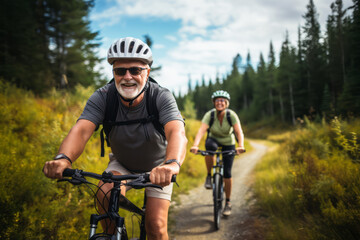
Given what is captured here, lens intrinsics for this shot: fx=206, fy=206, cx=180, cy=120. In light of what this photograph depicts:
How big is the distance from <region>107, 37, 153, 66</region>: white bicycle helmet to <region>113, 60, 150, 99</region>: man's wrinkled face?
0.08 m

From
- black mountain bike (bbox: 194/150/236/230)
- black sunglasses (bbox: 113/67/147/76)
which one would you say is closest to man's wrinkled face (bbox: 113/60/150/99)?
black sunglasses (bbox: 113/67/147/76)

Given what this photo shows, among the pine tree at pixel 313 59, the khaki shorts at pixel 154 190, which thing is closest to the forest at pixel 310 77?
the pine tree at pixel 313 59

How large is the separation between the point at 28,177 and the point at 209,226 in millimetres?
3761

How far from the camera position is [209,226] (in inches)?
184

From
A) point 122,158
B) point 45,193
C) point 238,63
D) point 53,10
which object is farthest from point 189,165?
point 238,63

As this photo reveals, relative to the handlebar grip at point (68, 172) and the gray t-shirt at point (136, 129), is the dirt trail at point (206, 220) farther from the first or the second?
the handlebar grip at point (68, 172)

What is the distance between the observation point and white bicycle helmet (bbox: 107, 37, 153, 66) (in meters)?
2.25

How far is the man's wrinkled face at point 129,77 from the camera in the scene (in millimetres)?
2262

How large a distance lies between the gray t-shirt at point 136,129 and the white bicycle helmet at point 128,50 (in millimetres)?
406

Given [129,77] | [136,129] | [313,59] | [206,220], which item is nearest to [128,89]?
[129,77]

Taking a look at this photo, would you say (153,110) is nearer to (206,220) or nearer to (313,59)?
(206,220)

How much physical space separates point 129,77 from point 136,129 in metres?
0.58

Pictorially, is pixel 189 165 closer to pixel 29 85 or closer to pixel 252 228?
pixel 252 228

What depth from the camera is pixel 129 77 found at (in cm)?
226
